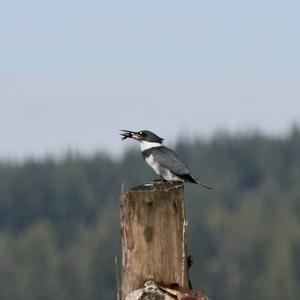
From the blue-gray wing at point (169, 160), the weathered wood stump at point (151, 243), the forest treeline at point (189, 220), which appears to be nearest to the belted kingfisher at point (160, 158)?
the blue-gray wing at point (169, 160)

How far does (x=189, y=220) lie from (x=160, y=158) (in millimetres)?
57645

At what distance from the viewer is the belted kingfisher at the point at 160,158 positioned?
1196cm

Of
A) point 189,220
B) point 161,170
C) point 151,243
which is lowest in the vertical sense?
point 151,243

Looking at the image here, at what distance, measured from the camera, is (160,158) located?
40.0ft

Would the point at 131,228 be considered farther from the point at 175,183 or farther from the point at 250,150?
the point at 250,150

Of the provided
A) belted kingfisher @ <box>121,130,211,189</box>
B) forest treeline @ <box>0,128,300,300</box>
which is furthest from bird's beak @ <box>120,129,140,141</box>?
forest treeline @ <box>0,128,300,300</box>

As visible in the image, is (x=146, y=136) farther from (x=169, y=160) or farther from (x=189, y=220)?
(x=189, y=220)

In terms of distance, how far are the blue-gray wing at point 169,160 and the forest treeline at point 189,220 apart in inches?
2361

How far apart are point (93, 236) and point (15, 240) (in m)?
7.22

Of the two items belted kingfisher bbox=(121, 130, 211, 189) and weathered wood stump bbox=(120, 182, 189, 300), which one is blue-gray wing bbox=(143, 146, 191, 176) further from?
weathered wood stump bbox=(120, 182, 189, 300)

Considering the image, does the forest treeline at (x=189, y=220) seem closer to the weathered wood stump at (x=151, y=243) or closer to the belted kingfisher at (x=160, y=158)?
the belted kingfisher at (x=160, y=158)

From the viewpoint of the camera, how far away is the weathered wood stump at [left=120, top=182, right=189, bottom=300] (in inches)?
347

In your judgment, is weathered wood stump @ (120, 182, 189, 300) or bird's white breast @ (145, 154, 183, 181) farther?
bird's white breast @ (145, 154, 183, 181)

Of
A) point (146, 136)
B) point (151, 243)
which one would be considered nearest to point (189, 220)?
point (146, 136)
